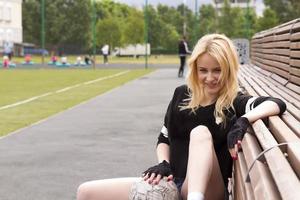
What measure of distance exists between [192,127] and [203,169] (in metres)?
0.60

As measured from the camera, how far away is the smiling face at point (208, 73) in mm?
3624

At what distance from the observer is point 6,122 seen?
11.1m

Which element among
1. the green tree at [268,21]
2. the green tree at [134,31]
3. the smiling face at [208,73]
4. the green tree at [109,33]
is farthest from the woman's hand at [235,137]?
the green tree at [109,33]

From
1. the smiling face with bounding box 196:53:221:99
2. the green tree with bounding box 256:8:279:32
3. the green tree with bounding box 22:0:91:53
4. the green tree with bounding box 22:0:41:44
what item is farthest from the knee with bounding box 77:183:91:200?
the green tree with bounding box 22:0:41:44

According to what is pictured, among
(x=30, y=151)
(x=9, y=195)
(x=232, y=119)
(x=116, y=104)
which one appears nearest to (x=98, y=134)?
(x=30, y=151)

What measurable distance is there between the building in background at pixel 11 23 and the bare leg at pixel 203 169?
253 feet

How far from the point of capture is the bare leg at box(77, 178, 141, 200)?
11.8 ft

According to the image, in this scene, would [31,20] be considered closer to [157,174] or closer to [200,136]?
[157,174]

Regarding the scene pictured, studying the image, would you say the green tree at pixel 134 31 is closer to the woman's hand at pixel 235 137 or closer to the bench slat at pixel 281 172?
the woman's hand at pixel 235 137

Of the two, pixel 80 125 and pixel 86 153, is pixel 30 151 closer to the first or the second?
pixel 86 153

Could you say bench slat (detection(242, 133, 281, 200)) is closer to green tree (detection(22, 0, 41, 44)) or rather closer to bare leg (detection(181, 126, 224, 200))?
bare leg (detection(181, 126, 224, 200))

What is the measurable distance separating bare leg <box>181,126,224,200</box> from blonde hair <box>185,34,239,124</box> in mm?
368

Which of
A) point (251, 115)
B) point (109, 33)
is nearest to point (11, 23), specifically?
point (109, 33)

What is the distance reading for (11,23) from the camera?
269 ft
